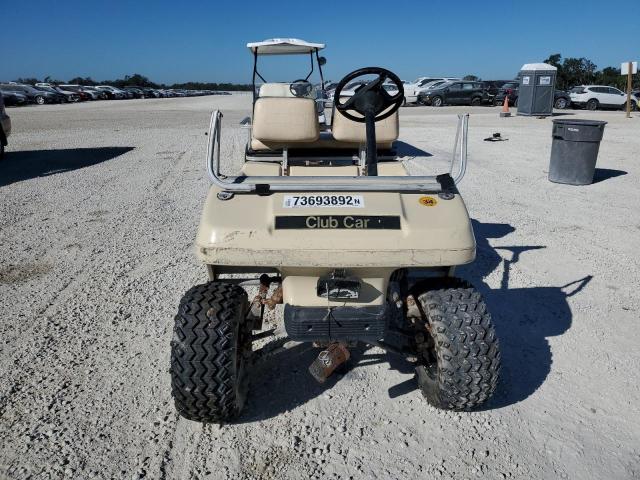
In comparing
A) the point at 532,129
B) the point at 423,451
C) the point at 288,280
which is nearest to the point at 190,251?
the point at 288,280

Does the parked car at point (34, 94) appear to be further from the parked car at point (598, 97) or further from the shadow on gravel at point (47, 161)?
the parked car at point (598, 97)

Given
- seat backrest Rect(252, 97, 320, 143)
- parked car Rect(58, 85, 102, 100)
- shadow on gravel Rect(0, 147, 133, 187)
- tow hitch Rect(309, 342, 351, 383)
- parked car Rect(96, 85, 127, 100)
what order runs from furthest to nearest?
1. parked car Rect(96, 85, 127, 100)
2. parked car Rect(58, 85, 102, 100)
3. shadow on gravel Rect(0, 147, 133, 187)
4. seat backrest Rect(252, 97, 320, 143)
5. tow hitch Rect(309, 342, 351, 383)

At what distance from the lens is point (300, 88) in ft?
24.6

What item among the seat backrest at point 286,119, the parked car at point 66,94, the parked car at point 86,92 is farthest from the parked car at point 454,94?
the parked car at point 86,92

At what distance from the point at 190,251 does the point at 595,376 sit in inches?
143

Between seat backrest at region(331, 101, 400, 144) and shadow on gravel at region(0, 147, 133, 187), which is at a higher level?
seat backrest at region(331, 101, 400, 144)

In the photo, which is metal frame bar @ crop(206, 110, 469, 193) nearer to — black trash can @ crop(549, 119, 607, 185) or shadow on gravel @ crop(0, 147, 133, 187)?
black trash can @ crop(549, 119, 607, 185)

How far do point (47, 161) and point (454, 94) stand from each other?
882 inches

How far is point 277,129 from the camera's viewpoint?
13.7 ft

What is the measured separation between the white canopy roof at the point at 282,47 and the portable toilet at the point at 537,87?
14959 millimetres

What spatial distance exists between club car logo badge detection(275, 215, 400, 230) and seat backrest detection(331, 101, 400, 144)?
1.93 meters

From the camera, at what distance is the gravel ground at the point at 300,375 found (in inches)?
100

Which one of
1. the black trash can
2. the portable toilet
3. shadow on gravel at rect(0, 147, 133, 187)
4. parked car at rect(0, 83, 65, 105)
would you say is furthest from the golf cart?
parked car at rect(0, 83, 65, 105)

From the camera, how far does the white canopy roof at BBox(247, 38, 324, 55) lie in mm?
7158
